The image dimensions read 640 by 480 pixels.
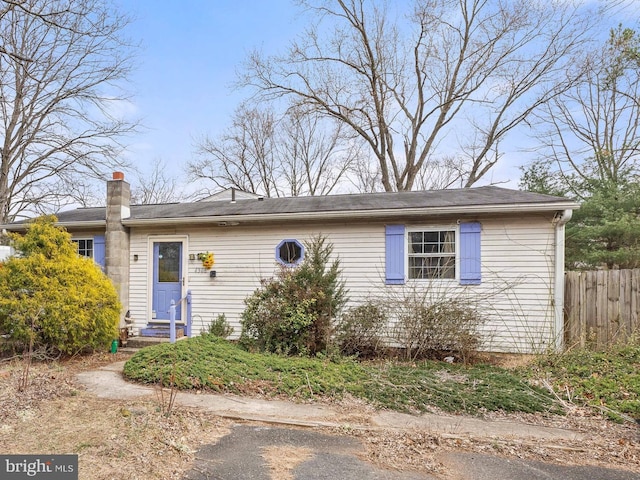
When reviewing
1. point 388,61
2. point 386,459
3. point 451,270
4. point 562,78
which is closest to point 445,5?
point 388,61

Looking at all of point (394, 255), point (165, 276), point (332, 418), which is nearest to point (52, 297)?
point (165, 276)

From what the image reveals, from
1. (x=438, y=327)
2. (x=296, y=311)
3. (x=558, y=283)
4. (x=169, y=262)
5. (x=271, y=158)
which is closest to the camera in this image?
(x=438, y=327)

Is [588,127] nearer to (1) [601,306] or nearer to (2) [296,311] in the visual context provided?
(1) [601,306]

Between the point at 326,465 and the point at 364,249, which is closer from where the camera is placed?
the point at 326,465

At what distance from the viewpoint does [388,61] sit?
58.5 ft

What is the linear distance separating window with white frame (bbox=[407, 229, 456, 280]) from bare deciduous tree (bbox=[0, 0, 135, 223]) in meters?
12.8

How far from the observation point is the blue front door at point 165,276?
26.9 feet

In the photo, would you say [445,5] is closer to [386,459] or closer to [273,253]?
[273,253]

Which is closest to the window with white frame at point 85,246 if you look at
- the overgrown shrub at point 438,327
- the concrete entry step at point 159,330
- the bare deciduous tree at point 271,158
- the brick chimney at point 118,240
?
the brick chimney at point 118,240

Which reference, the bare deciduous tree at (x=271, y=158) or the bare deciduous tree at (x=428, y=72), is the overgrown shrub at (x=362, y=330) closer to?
the bare deciduous tree at (x=428, y=72)

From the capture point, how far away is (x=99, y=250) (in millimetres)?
8453

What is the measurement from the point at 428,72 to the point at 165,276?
1570cm

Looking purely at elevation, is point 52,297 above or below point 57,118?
below

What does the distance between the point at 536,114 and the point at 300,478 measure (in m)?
18.6
